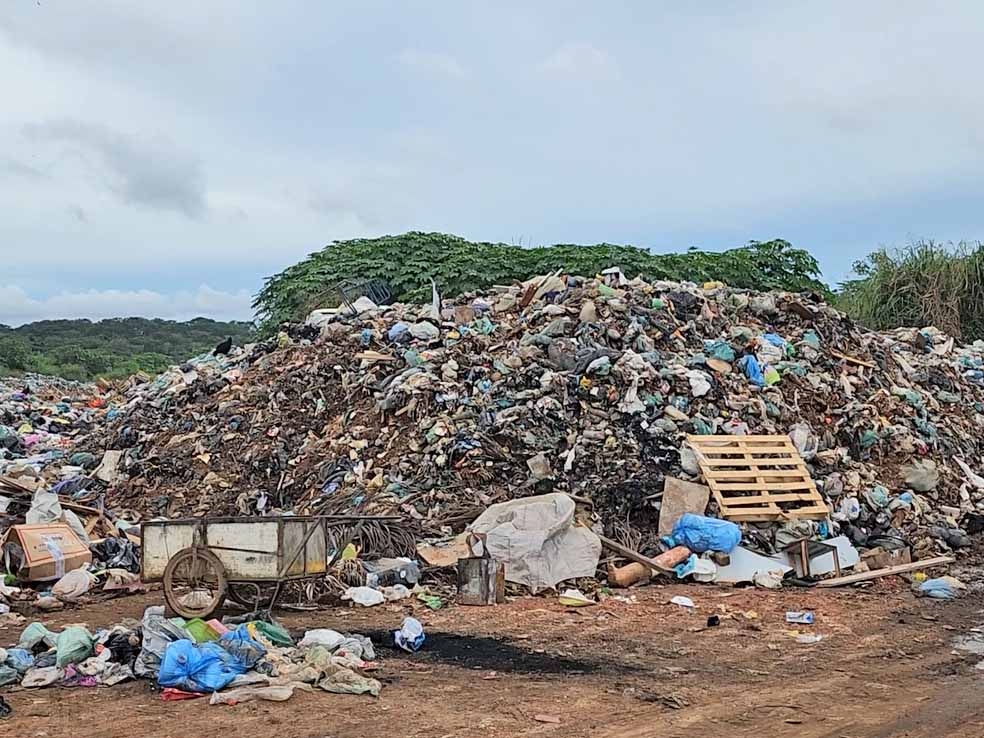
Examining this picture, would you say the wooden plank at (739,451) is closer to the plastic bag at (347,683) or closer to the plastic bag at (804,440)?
the plastic bag at (804,440)

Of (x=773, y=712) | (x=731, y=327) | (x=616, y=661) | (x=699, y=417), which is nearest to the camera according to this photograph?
(x=773, y=712)

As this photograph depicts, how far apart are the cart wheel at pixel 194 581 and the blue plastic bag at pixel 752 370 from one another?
598 centimetres

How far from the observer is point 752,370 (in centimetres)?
1023

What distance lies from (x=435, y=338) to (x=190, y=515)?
327 cm

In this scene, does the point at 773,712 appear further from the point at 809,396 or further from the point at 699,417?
the point at 809,396

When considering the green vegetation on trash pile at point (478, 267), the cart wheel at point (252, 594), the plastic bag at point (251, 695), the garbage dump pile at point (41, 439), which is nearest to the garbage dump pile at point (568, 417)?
the garbage dump pile at point (41, 439)

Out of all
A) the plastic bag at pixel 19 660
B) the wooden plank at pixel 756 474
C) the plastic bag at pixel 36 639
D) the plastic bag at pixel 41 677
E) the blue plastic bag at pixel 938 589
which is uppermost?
the wooden plank at pixel 756 474

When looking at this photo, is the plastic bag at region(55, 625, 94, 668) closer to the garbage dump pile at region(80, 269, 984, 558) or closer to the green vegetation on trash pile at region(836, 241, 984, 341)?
the garbage dump pile at region(80, 269, 984, 558)

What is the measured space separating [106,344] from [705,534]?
43.5 m

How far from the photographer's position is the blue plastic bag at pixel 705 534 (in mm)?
7977

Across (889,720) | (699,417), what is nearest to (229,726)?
(889,720)

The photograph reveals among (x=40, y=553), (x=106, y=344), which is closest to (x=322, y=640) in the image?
(x=40, y=553)

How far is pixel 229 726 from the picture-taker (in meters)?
4.28

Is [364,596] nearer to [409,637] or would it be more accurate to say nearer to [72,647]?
[409,637]
